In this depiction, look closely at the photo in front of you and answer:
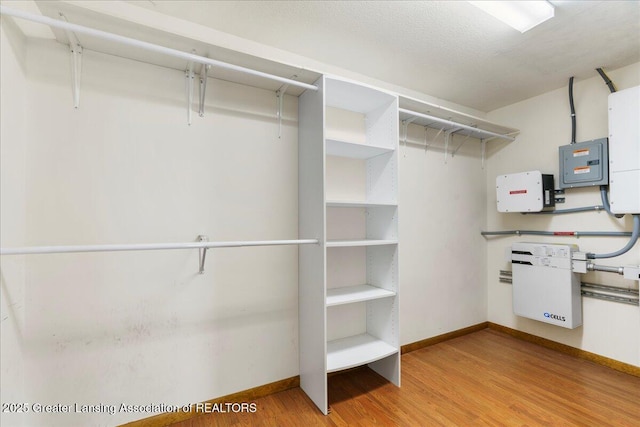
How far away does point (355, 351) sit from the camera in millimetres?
2102

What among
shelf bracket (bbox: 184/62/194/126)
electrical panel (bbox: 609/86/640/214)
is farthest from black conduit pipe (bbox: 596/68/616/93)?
shelf bracket (bbox: 184/62/194/126)

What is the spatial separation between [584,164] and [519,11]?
158 centimetres

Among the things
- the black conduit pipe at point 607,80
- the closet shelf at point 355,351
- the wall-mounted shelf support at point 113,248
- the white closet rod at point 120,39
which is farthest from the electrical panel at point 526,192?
the white closet rod at point 120,39

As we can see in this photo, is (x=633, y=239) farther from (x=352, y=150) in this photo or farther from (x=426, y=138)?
(x=352, y=150)

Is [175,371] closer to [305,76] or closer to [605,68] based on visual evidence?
[305,76]

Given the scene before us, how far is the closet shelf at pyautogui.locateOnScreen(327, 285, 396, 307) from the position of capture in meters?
1.93

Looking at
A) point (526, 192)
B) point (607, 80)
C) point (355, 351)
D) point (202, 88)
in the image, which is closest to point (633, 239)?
point (526, 192)

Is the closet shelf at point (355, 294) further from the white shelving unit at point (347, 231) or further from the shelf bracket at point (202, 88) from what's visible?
the shelf bracket at point (202, 88)

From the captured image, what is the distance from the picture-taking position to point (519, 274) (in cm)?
279

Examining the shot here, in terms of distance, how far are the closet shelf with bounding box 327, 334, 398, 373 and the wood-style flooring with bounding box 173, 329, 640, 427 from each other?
283 mm

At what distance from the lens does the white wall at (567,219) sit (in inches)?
92.4

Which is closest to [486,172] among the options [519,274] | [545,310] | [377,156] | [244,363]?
[519,274]

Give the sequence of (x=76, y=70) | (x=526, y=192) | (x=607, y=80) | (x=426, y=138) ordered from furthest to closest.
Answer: (x=426, y=138), (x=526, y=192), (x=607, y=80), (x=76, y=70)

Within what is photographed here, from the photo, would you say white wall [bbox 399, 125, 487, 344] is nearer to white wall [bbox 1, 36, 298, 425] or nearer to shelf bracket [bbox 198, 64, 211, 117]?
white wall [bbox 1, 36, 298, 425]
